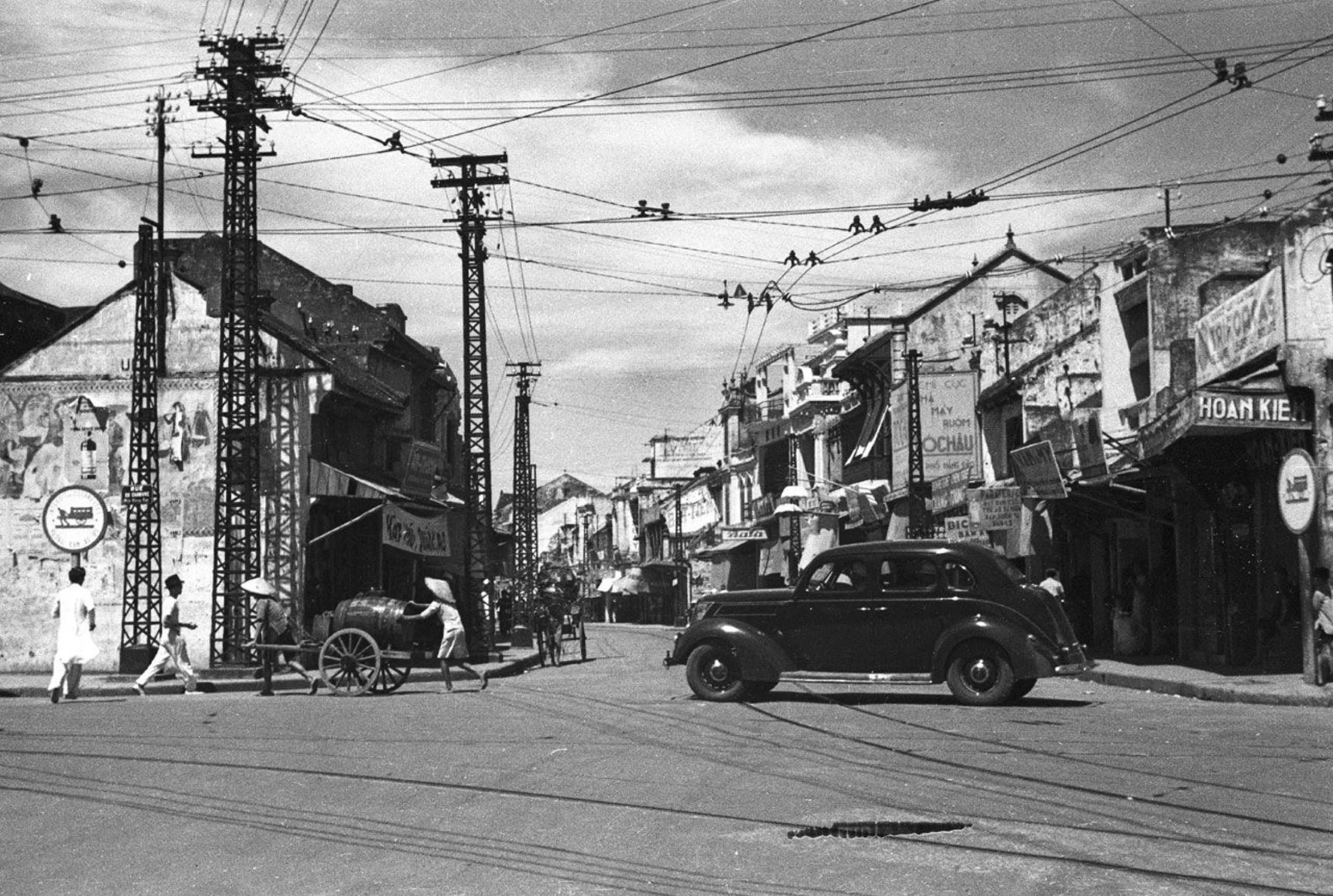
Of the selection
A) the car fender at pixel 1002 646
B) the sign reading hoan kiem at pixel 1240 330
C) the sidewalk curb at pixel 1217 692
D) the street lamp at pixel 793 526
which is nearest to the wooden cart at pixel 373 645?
the car fender at pixel 1002 646

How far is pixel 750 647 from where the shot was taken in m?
19.3

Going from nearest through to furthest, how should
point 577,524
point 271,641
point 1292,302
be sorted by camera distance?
point 1292,302, point 271,641, point 577,524

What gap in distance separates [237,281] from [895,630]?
A: 15.7 meters

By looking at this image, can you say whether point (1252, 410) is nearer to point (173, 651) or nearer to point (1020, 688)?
point (1020, 688)

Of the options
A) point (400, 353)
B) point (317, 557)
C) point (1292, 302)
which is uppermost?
point (400, 353)

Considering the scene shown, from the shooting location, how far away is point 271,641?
80.9 feet

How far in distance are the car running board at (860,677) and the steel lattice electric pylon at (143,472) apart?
50.3 feet

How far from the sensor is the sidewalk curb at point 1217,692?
18.6m

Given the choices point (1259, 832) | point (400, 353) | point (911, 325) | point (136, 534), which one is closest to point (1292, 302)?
point (1259, 832)

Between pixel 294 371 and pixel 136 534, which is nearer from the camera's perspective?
pixel 136 534

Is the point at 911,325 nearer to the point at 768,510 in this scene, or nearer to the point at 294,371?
the point at 768,510

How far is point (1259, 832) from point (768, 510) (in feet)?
218

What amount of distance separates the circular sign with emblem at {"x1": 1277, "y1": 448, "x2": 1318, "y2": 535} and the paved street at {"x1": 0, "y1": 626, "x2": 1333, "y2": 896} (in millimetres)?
2809

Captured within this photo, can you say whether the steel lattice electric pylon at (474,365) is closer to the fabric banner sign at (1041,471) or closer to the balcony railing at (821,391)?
the fabric banner sign at (1041,471)
